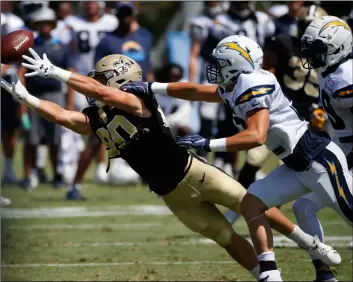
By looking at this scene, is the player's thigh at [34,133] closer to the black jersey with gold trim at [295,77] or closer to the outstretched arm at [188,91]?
the black jersey with gold trim at [295,77]

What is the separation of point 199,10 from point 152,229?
692 centimetres

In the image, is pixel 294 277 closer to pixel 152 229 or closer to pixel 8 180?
pixel 152 229

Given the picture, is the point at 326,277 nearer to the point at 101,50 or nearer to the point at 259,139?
the point at 259,139

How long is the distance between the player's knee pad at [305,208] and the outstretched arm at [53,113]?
4.83ft

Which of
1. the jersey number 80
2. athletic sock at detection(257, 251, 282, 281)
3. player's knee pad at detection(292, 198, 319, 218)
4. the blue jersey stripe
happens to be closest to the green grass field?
player's knee pad at detection(292, 198, 319, 218)

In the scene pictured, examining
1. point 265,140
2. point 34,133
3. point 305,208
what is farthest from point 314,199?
point 34,133

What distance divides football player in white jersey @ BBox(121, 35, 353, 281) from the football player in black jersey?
147mm

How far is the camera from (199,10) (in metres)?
16.0

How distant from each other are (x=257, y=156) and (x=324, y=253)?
2.31 m

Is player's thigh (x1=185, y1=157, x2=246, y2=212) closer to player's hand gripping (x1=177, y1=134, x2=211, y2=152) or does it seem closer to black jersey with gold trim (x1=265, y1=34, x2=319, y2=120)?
player's hand gripping (x1=177, y1=134, x2=211, y2=152)

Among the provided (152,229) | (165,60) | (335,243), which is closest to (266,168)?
(152,229)

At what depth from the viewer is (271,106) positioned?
628 cm

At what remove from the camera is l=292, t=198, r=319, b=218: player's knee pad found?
702 cm

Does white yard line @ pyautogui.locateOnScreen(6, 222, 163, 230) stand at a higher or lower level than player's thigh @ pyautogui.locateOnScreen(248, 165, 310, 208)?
lower
